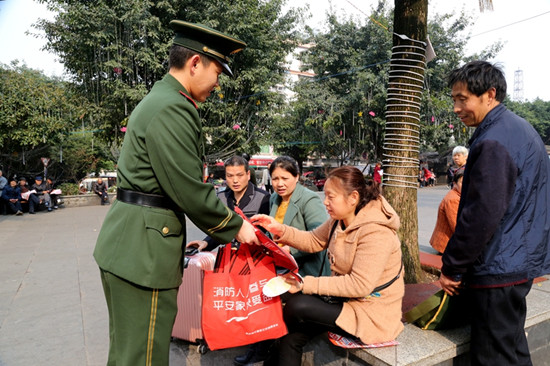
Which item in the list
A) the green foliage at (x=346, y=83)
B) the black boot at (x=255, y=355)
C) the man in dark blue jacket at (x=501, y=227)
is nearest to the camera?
the man in dark blue jacket at (x=501, y=227)

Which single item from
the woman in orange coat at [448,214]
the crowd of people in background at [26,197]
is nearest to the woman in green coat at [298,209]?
the woman in orange coat at [448,214]

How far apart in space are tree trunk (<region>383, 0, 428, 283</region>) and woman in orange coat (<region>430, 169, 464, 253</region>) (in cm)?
123

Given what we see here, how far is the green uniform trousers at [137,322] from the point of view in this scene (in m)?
1.63

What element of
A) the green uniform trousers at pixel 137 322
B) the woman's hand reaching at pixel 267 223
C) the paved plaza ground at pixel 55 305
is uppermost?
the woman's hand reaching at pixel 267 223

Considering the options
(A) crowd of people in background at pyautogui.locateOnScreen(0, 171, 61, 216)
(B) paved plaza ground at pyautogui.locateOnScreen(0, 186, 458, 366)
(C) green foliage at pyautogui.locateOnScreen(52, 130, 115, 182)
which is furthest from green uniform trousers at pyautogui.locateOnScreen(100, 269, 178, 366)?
(C) green foliage at pyautogui.locateOnScreen(52, 130, 115, 182)

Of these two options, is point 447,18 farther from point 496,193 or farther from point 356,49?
point 496,193

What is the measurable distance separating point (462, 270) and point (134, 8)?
1207 centimetres

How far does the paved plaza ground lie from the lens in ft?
9.73

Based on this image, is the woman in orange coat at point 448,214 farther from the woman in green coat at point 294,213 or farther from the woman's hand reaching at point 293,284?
the woman's hand reaching at point 293,284

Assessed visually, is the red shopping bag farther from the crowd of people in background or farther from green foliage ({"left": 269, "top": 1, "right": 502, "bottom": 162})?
green foliage ({"left": 269, "top": 1, "right": 502, "bottom": 162})

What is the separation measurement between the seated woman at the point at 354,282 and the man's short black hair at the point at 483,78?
714mm

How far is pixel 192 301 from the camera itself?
2.95 m

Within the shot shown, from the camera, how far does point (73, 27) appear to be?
11.6m

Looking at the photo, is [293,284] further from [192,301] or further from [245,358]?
[192,301]
